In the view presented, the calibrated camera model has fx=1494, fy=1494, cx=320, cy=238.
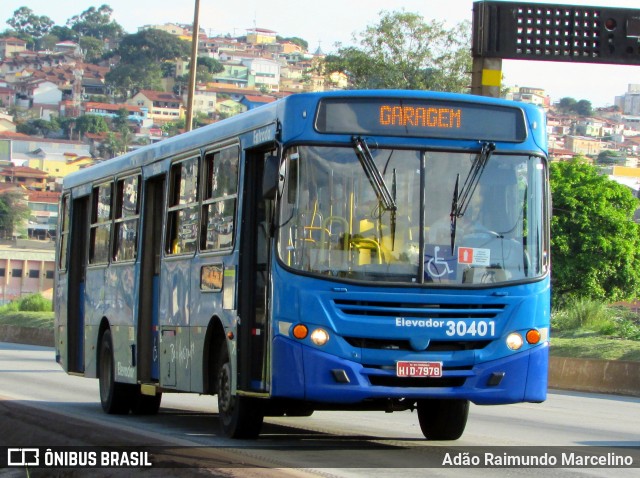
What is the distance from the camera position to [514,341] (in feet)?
40.0

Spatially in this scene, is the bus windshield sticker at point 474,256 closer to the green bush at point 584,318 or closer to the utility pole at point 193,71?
the green bush at point 584,318

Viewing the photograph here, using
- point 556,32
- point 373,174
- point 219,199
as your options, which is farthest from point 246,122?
point 556,32

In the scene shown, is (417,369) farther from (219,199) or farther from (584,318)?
(584,318)

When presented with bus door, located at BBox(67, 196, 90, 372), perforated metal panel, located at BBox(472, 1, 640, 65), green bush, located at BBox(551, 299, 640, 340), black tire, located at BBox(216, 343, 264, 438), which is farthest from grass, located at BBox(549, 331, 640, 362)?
black tire, located at BBox(216, 343, 264, 438)

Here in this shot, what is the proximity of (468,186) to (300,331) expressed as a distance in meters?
1.85

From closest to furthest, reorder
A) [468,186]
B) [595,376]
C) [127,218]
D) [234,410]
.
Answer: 1. [468,186]
2. [234,410]
3. [127,218]
4. [595,376]

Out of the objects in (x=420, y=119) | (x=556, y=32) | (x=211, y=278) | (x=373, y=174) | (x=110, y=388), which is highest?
(x=556, y=32)

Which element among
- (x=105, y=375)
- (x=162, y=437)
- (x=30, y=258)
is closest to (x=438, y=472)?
(x=162, y=437)

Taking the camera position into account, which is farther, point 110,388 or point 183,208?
point 110,388

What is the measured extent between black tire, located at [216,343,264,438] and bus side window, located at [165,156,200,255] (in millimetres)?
1552

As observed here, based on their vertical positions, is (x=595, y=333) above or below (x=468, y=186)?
below

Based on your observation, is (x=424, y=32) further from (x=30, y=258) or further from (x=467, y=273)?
(x=30, y=258)

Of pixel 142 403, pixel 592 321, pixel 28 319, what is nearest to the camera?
pixel 142 403

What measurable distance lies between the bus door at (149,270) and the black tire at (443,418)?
3592mm
